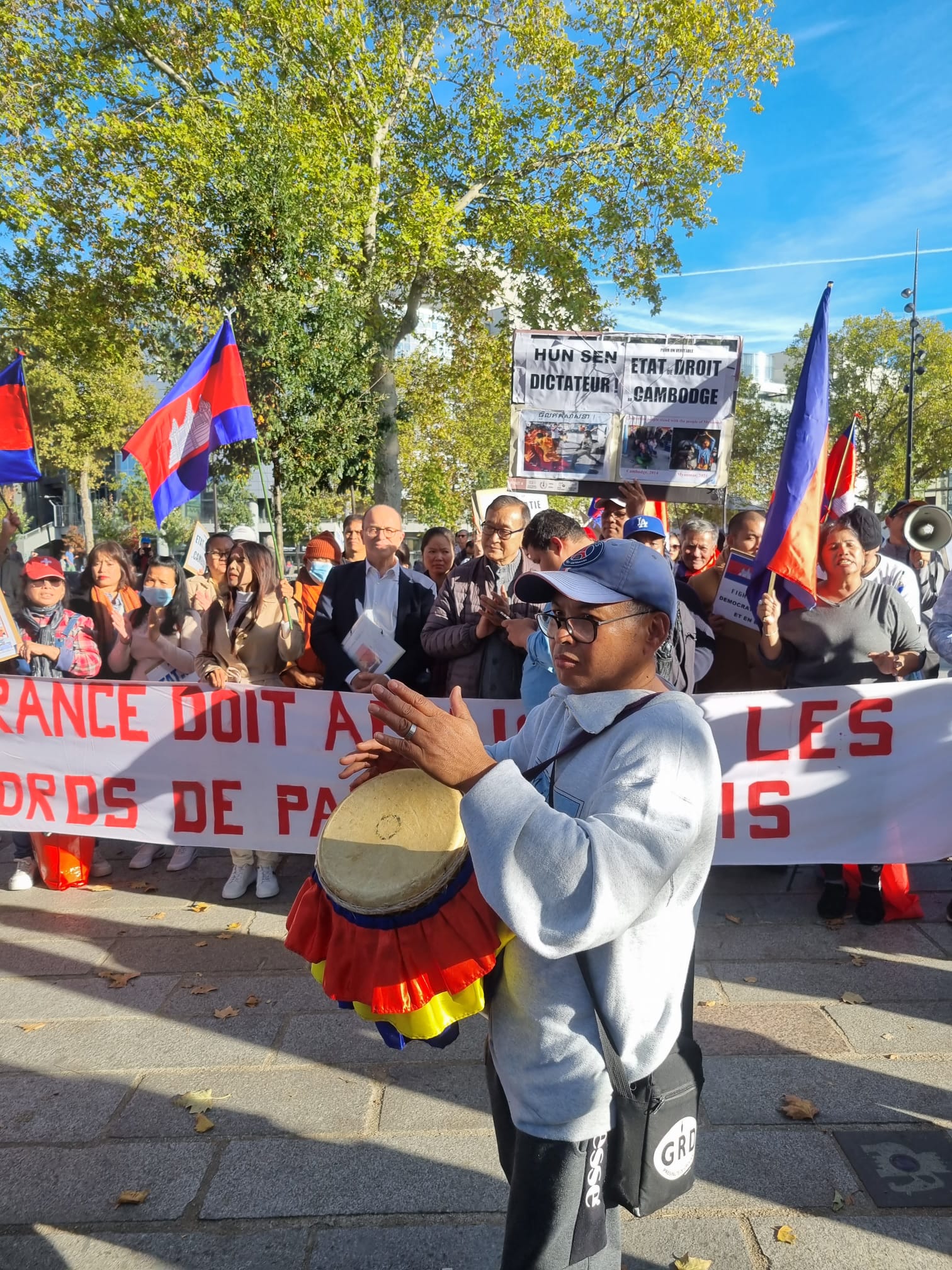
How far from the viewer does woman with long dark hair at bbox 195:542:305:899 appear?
16.8ft

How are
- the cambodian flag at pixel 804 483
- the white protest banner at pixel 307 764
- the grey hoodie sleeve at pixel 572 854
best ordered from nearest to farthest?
the grey hoodie sleeve at pixel 572 854, the cambodian flag at pixel 804 483, the white protest banner at pixel 307 764

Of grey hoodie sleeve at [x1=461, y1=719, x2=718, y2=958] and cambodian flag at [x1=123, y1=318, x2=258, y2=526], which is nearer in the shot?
grey hoodie sleeve at [x1=461, y1=719, x2=718, y2=958]

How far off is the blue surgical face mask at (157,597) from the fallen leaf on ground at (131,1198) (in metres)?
3.85

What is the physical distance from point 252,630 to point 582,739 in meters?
3.84

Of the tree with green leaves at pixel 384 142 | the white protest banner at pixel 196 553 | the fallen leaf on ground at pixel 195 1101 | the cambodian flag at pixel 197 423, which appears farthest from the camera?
the tree with green leaves at pixel 384 142

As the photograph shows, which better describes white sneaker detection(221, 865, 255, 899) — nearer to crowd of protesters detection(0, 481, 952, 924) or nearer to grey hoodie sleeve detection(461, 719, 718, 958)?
crowd of protesters detection(0, 481, 952, 924)

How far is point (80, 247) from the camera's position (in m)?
18.2

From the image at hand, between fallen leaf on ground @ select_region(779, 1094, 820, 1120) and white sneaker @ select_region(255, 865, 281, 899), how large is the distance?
116 inches

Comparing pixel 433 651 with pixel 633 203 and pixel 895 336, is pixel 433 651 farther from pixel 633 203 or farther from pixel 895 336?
pixel 895 336

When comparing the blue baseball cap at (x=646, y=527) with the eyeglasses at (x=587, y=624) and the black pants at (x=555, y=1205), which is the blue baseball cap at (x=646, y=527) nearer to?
the eyeglasses at (x=587, y=624)

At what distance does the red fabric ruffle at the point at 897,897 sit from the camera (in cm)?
454

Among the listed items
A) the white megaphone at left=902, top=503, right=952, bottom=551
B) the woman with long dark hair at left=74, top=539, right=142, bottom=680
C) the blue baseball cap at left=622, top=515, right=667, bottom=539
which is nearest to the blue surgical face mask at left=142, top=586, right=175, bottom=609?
the woman with long dark hair at left=74, top=539, right=142, bottom=680

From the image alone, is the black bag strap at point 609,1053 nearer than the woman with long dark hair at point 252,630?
Yes

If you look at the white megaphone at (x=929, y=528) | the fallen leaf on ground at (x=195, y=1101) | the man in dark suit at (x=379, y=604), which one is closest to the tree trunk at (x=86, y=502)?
the man in dark suit at (x=379, y=604)
